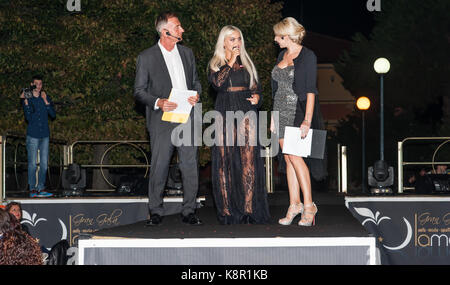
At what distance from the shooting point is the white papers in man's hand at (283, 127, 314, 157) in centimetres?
522

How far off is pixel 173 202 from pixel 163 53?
3983 mm

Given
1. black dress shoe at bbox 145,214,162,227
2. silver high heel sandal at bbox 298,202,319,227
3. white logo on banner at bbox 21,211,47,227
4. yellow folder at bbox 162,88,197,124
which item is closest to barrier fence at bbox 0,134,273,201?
white logo on banner at bbox 21,211,47,227

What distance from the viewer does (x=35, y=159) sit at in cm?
960

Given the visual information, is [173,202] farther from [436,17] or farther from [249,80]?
[436,17]

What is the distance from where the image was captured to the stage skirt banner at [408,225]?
8.87 m

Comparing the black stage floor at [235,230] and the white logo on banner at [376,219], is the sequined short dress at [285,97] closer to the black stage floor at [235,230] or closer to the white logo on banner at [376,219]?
the black stage floor at [235,230]

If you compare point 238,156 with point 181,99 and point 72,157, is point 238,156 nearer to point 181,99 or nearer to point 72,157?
point 181,99

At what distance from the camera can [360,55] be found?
27.9 m

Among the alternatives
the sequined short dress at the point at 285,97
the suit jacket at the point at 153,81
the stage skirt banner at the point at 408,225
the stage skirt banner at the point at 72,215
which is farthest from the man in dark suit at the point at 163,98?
the stage skirt banner at the point at 408,225

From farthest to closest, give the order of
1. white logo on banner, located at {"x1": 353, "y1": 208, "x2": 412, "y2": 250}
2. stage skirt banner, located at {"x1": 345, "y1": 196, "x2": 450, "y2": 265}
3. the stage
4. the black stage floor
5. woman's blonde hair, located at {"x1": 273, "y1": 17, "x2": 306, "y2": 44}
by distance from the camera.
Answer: white logo on banner, located at {"x1": 353, "y1": 208, "x2": 412, "y2": 250} → stage skirt banner, located at {"x1": 345, "y1": 196, "x2": 450, "y2": 265} → woman's blonde hair, located at {"x1": 273, "y1": 17, "x2": 306, "y2": 44} → the black stage floor → the stage

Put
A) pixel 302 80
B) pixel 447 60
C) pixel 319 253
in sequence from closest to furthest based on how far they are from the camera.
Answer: pixel 319 253 → pixel 302 80 → pixel 447 60

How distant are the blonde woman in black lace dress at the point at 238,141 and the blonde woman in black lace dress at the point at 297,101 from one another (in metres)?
0.24

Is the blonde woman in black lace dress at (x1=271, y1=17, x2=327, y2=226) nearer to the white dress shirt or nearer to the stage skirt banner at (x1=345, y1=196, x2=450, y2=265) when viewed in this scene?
the white dress shirt
